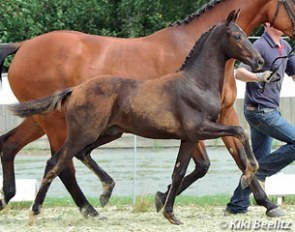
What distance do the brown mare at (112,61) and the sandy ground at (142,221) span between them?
222 mm

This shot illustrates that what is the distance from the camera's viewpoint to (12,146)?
28.9ft

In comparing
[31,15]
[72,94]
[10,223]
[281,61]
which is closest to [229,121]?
[281,61]

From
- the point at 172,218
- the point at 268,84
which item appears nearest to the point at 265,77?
the point at 268,84

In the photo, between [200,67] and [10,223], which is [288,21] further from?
[10,223]

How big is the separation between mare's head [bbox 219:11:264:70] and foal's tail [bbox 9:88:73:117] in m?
1.36

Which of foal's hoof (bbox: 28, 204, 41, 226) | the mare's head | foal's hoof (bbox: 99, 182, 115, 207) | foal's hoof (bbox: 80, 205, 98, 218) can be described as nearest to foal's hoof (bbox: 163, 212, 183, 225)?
foal's hoof (bbox: 99, 182, 115, 207)

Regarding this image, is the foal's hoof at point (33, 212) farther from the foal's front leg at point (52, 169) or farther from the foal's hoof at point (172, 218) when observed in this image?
the foal's hoof at point (172, 218)

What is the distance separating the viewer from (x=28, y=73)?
8562 mm

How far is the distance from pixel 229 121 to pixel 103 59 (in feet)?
4.12

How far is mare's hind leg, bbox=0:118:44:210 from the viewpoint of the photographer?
28.6ft

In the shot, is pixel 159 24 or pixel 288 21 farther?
pixel 159 24

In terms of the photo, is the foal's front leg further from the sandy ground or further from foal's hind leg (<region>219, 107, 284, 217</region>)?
foal's hind leg (<region>219, 107, 284, 217</region>)

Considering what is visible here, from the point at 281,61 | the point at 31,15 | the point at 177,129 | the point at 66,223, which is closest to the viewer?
the point at 177,129

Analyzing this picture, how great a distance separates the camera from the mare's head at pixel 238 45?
7578 mm
